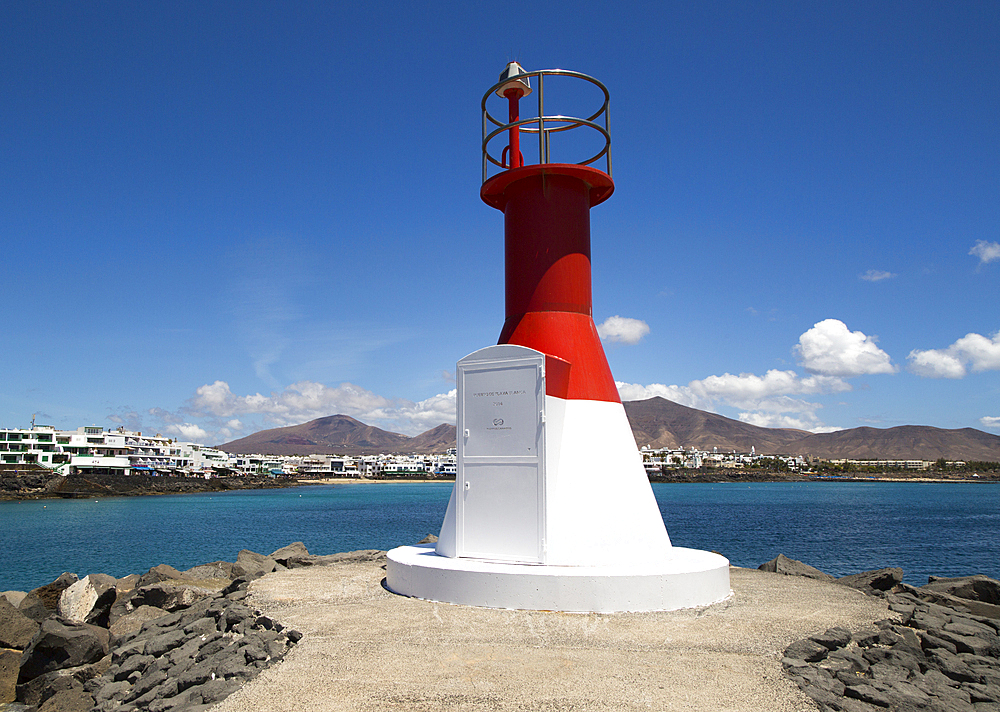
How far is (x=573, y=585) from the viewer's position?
21.5 ft

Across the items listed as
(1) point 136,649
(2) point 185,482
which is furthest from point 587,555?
(2) point 185,482

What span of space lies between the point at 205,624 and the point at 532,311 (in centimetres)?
467

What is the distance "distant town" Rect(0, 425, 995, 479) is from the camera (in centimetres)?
7946

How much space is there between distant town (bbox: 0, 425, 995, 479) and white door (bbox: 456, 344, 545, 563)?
5265 millimetres

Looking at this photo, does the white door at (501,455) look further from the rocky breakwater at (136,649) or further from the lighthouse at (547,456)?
the rocky breakwater at (136,649)

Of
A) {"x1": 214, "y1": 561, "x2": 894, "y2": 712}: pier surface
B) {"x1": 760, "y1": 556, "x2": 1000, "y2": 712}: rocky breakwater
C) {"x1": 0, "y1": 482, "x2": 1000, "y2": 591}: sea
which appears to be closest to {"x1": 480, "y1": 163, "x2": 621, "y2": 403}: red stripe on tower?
{"x1": 214, "y1": 561, "x2": 894, "y2": 712}: pier surface

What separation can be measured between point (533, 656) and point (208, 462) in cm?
12812

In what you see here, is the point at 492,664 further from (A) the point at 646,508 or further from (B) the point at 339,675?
(A) the point at 646,508

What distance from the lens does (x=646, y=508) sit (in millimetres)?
7770

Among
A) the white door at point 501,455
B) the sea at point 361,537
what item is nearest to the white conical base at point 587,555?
the white door at point 501,455

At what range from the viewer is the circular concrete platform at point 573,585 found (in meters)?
6.54

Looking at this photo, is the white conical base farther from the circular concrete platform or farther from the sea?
the sea

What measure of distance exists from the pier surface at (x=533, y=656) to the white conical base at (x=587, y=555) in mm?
173

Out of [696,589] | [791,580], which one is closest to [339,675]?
[696,589]
